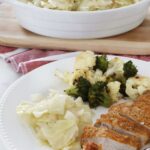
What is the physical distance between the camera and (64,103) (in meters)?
1.47

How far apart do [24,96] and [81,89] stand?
210mm

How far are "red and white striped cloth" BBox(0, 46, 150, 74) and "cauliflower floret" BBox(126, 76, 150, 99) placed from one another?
38 cm

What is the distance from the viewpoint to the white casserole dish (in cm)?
202

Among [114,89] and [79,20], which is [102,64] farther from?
[79,20]

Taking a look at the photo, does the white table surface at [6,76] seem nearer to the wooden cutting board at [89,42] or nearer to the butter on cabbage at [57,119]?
the wooden cutting board at [89,42]

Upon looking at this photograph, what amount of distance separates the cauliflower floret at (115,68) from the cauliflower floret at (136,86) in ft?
0.21

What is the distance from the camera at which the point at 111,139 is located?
1.29 metres

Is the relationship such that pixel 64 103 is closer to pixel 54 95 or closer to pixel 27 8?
pixel 54 95

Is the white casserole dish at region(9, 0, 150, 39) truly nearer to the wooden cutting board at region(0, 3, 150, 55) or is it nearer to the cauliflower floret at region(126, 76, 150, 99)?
the wooden cutting board at region(0, 3, 150, 55)

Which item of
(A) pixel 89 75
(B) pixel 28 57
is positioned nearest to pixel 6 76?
(B) pixel 28 57

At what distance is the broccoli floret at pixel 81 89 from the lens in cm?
165

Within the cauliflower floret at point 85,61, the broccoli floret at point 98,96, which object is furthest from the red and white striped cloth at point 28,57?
the broccoli floret at point 98,96

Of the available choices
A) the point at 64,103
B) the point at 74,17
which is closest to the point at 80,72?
the point at 64,103

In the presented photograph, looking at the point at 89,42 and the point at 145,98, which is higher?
the point at 145,98
